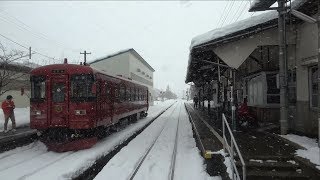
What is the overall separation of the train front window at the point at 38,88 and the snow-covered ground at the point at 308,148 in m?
8.46

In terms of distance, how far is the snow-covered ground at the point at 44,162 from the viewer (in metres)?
8.70

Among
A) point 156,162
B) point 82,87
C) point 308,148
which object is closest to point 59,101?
point 82,87

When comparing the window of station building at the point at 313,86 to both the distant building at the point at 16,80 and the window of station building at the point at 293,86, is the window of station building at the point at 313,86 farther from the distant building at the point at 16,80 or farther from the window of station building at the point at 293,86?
the distant building at the point at 16,80

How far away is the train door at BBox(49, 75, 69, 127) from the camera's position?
40.6 feet

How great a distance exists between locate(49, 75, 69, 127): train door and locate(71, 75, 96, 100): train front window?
254 mm

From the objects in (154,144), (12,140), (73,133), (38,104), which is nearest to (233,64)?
(154,144)

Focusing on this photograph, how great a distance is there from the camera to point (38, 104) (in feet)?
41.3

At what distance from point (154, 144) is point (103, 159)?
138 inches

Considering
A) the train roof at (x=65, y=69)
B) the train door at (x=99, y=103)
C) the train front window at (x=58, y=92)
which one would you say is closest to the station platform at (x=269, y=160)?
the train door at (x=99, y=103)

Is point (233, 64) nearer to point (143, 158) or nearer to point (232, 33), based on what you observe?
point (232, 33)

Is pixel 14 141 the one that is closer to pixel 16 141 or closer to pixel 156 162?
pixel 16 141

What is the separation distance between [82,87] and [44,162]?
3187mm

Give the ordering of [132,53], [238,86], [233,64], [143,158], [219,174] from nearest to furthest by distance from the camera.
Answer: [219,174]
[143,158]
[233,64]
[238,86]
[132,53]

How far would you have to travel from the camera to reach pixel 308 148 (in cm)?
884
